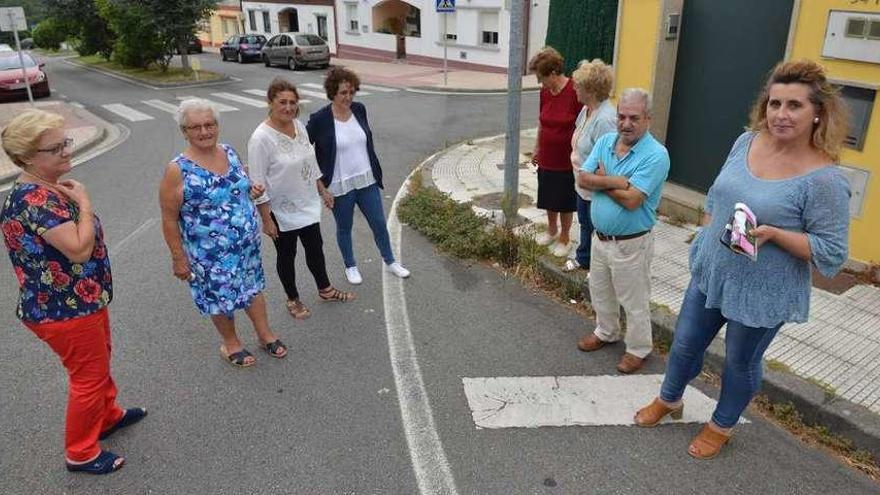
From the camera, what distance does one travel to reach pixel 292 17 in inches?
1395

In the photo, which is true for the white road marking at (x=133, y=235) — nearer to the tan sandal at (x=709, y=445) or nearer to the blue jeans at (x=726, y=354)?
the blue jeans at (x=726, y=354)

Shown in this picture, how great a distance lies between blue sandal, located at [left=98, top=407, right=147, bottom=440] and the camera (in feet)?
11.5

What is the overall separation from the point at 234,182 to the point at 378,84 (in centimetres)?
1799

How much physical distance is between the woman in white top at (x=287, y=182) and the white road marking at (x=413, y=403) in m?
0.76

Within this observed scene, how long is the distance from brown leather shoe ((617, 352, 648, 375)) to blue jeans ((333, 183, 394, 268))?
96.4 inches

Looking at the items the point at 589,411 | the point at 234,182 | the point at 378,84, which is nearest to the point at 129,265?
the point at 234,182

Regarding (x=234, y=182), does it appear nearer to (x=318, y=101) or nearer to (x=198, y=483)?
(x=198, y=483)

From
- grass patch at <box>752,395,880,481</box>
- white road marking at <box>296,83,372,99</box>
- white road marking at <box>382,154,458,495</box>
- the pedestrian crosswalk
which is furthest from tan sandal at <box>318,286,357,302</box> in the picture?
white road marking at <box>296,83,372,99</box>

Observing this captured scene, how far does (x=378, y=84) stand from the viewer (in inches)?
824

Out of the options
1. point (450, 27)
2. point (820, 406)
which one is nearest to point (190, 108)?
point (820, 406)

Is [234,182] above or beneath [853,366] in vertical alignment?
above

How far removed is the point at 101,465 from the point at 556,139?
165 inches

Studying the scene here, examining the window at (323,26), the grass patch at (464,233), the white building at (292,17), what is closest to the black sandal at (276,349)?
the grass patch at (464,233)

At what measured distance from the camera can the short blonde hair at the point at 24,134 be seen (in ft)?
9.18
